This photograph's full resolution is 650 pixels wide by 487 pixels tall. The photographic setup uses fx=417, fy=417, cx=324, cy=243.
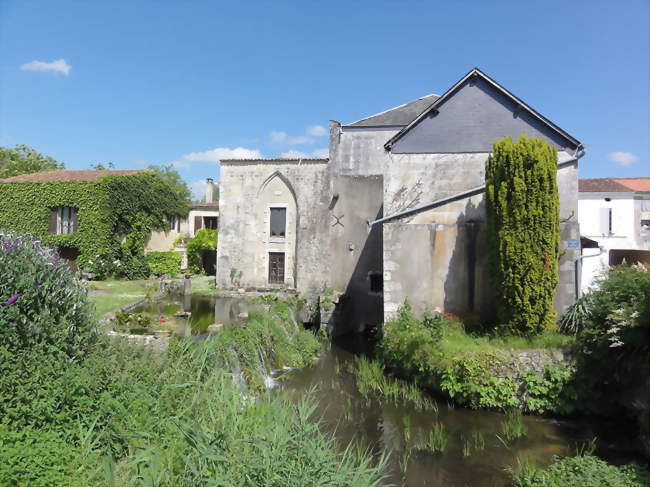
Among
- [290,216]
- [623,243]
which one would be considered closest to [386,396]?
[290,216]

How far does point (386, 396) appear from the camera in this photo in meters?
9.20

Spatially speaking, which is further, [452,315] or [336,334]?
[336,334]

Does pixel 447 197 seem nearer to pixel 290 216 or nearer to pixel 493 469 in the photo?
pixel 493 469

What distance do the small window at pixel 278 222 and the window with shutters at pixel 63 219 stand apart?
10.5m

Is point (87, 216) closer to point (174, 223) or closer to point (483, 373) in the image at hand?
point (174, 223)

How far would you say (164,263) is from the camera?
23594mm

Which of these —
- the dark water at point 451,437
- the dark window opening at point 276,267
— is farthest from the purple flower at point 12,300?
the dark window opening at point 276,267

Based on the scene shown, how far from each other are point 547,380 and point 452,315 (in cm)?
296

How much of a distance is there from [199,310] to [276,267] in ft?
19.2

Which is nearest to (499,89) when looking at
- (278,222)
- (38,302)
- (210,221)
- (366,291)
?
(366,291)

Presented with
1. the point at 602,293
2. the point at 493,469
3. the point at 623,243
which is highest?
the point at 623,243

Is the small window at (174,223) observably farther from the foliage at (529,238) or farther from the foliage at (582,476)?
the foliage at (582,476)

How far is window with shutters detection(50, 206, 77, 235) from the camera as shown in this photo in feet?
71.0

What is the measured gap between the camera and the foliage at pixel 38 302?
5.02m
